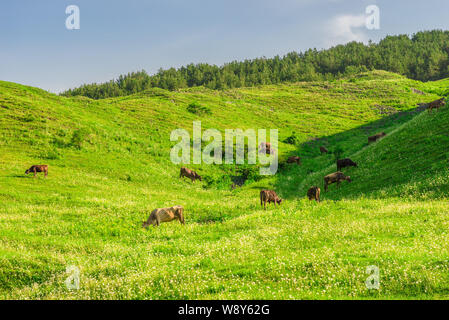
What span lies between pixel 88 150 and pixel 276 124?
179ft

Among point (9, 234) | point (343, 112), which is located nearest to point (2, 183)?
point (9, 234)

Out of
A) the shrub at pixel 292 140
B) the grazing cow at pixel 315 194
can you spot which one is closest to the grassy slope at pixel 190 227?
the grazing cow at pixel 315 194

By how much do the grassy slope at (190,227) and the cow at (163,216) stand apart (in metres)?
1.03

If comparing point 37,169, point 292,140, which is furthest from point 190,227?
point 292,140

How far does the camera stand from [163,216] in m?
18.7

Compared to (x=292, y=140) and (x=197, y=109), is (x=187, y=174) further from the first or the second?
(x=197, y=109)

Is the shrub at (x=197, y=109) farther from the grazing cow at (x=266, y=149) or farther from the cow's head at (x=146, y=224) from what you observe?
the cow's head at (x=146, y=224)

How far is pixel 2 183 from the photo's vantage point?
26.3 metres

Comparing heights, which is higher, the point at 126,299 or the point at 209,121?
the point at 209,121

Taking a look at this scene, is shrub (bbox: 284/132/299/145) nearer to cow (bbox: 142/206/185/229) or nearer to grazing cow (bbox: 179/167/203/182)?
grazing cow (bbox: 179/167/203/182)

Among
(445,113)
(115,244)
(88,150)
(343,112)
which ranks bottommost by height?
(115,244)

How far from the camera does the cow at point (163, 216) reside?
18.3 m

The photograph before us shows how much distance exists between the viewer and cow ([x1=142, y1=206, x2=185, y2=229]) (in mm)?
18344
